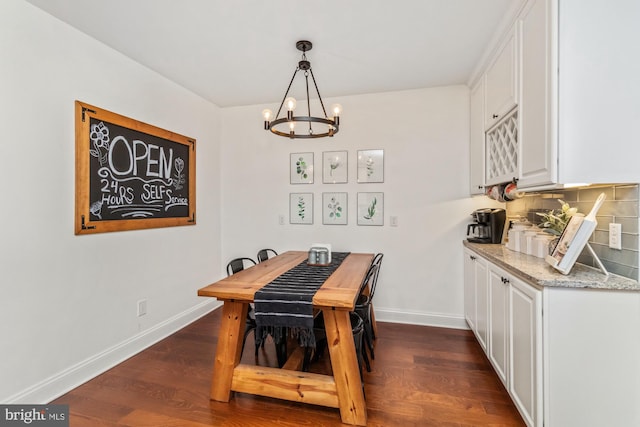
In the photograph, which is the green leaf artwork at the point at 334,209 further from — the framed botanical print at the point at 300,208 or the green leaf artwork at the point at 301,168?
the green leaf artwork at the point at 301,168

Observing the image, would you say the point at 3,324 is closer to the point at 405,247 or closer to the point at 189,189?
the point at 189,189

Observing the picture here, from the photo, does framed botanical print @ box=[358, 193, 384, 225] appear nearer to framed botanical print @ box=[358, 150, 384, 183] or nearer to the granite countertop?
framed botanical print @ box=[358, 150, 384, 183]

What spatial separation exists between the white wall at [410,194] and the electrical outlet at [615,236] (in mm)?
1579

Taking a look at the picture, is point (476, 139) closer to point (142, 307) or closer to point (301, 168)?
point (301, 168)

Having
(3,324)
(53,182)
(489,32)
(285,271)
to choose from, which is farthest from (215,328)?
(489,32)

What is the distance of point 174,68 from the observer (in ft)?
9.42

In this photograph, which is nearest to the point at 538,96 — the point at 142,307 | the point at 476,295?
the point at 476,295

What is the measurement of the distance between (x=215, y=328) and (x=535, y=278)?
2.93 metres

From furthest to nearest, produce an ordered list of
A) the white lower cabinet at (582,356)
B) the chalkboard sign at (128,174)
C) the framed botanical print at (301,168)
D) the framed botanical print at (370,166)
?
the framed botanical print at (301,168), the framed botanical print at (370,166), the chalkboard sign at (128,174), the white lower cabinet at (582,356)

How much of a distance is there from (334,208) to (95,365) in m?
2.58

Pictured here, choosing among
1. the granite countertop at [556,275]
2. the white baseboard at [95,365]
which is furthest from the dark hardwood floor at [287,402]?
the granite countertop at [556,275]

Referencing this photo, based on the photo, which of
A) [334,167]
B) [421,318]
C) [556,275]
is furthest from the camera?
[334,167]

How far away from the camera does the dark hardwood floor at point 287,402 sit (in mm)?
1853

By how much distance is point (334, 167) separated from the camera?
3590 millimetres
